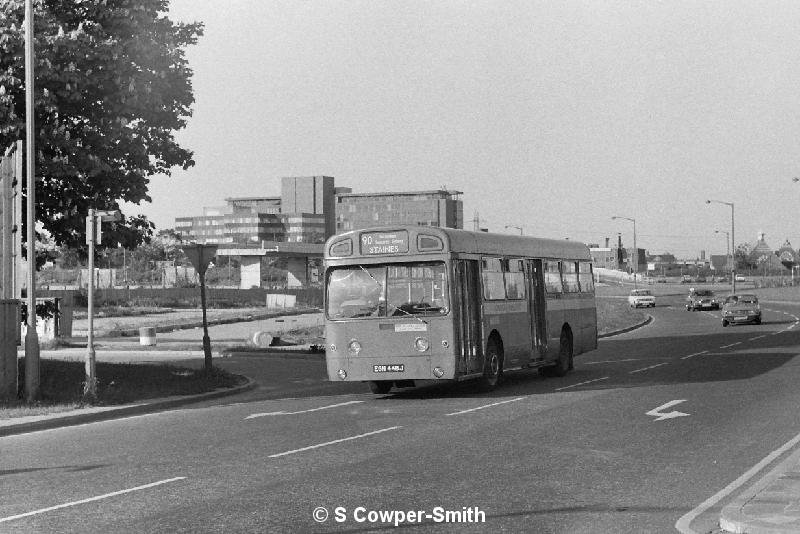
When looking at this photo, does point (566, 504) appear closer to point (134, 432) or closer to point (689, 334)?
point (134, 432)

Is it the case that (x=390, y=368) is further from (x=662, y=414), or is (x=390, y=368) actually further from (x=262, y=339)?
(x=262, y=339)

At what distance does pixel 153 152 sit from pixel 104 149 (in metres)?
1.69

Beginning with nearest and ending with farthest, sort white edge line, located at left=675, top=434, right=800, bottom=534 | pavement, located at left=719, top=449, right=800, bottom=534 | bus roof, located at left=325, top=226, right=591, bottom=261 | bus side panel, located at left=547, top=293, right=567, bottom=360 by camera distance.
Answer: pavement, located at left=719, top=449, right=800, bottom=534, white edge line, located at left=675, top=434, right=800, bottom=534, bus roof, located at left=325, top=226, right=591, bottom=261, bus side panel, located at left=547, top=293, right=567, bottom=360

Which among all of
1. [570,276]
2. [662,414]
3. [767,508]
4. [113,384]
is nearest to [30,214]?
[113,384]

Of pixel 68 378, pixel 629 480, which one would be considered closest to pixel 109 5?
pixel 68 378

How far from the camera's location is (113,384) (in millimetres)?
23312

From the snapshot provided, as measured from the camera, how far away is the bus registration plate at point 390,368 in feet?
68.0

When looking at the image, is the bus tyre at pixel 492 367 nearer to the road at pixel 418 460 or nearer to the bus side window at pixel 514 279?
the road at pixel 418 460

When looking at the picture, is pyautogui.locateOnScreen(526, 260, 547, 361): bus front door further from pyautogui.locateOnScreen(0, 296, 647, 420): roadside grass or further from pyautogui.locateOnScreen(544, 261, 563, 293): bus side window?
pyautogui.locateOnScreen(0, 296, 647, 420): roadside grass

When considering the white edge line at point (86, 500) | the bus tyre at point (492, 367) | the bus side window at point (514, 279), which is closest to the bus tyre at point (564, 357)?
the bus side window at point (514, 279)

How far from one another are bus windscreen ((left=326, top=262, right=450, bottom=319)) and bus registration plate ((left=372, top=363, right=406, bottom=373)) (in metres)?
0.94

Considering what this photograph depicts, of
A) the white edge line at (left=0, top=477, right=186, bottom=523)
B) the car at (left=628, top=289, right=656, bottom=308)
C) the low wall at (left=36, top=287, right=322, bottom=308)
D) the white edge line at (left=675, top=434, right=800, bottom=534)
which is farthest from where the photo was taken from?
the car at (left=628, top=289, right=656, bottom=308)

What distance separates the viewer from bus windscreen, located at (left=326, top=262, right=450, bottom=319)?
20797mm

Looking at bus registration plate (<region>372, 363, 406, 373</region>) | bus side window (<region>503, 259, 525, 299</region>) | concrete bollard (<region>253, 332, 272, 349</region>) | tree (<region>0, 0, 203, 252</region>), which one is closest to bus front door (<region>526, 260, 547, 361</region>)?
bus side window (<region>503, 259, 525, 299</region>)
